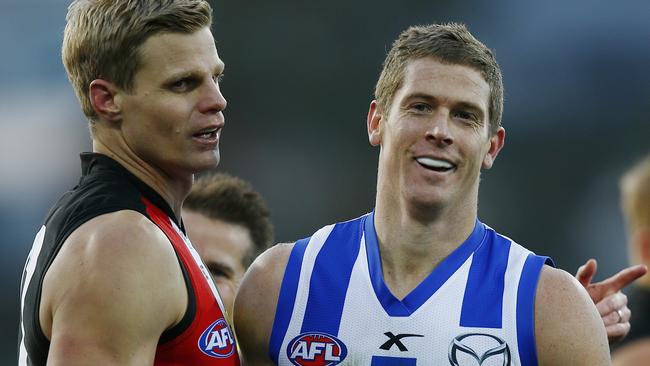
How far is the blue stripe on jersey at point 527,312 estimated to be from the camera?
3332mm

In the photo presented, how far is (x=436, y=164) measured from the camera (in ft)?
11.4

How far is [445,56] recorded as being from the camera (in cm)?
359

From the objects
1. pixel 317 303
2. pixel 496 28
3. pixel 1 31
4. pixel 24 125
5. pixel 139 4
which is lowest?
pixel 317 303

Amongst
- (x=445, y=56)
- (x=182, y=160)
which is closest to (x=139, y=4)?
(x=182, y=160)

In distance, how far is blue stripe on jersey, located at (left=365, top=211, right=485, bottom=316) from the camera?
11.5ft

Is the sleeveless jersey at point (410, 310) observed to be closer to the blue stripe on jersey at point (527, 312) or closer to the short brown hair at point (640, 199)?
the blue stripe on jersey at point (527, 312)

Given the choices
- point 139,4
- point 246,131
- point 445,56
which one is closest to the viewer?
point 139,4

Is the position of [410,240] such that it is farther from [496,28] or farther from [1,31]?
[1,31]

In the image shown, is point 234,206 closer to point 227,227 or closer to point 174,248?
point 227,227

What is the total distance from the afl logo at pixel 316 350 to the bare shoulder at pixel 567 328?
0.67m

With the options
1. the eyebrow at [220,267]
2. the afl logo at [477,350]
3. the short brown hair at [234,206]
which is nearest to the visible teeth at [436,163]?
the afl logo at [477,350]

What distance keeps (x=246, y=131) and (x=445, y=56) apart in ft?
22.1

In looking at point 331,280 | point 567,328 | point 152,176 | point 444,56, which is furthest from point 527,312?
point 152,176

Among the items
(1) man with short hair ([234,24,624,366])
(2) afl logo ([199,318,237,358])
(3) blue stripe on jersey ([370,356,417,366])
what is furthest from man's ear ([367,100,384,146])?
(2) afl logo ([199,318,237,358])
